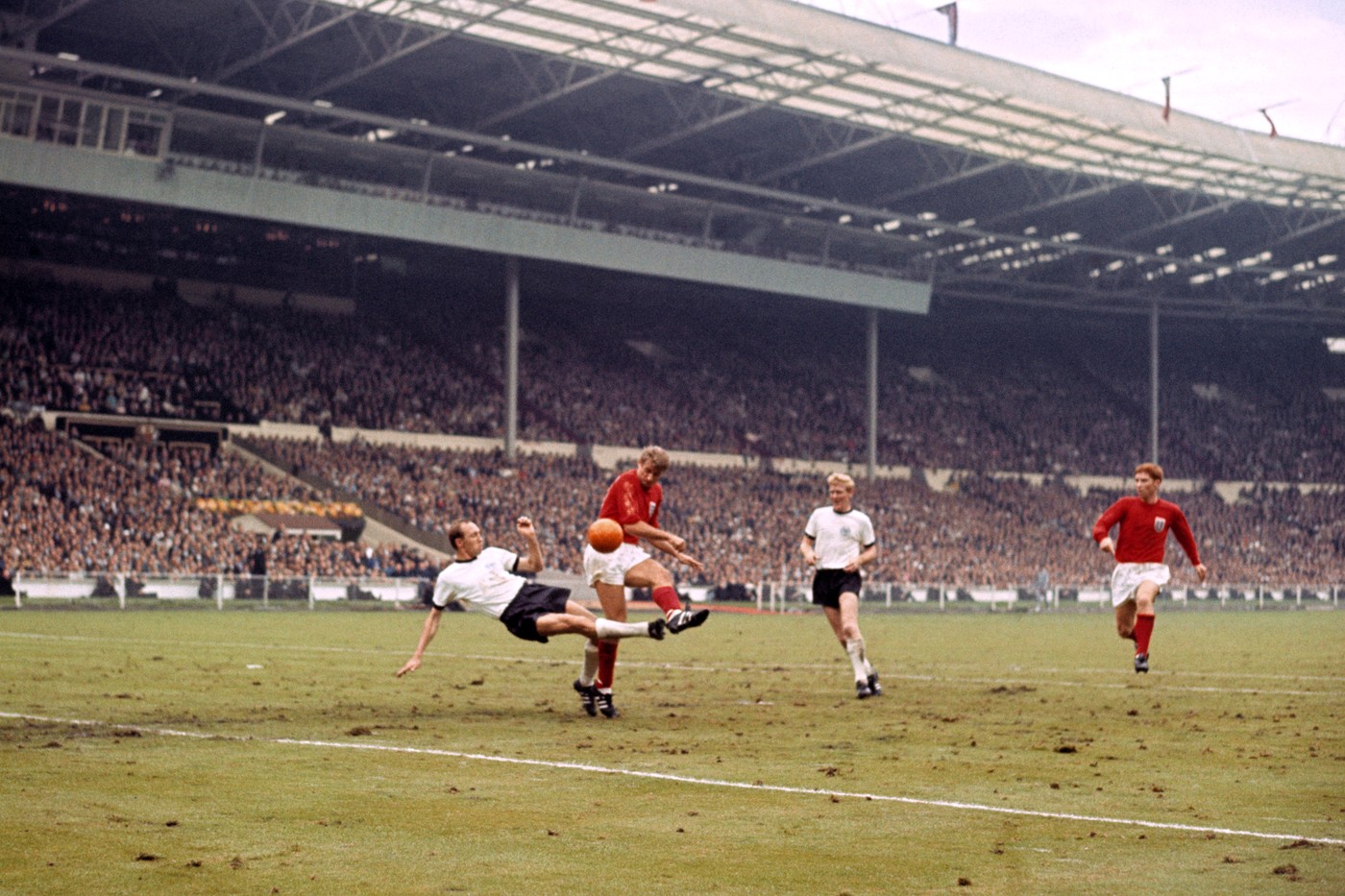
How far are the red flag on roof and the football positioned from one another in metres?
41.6

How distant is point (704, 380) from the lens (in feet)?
232

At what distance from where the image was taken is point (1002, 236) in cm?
6769

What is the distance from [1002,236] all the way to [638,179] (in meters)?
16.1

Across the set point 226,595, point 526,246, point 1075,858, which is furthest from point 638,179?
point 1075,858

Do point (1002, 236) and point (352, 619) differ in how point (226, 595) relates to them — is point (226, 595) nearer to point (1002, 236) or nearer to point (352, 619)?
point (352, 619)

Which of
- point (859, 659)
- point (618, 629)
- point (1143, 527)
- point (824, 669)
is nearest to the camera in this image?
point (618, 629)

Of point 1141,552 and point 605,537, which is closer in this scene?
point 605,537

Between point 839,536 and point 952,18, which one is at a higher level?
point 952,18

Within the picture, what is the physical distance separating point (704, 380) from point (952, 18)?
22.8 m

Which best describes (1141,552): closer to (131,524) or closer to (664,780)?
(664,780)

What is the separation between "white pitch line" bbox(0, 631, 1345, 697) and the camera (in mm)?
17656

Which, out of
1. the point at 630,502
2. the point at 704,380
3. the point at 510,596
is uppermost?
the point at 704,380

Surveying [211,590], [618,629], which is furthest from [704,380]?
[618,629]

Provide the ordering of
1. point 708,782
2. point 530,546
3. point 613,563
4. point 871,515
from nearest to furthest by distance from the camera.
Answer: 1. point 708,782
2. point 530,546
3. point 613,563
4. point 871,515
